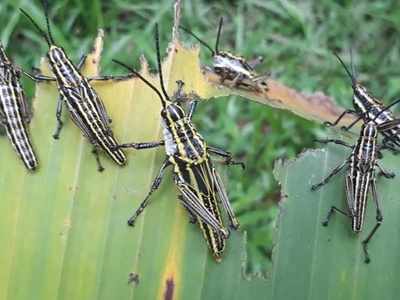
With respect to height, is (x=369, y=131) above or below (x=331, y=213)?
above

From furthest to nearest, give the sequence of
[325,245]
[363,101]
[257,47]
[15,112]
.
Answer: [257,47] < [363,101] < [15,112] < [325,245]

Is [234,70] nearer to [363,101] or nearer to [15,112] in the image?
[363,101]

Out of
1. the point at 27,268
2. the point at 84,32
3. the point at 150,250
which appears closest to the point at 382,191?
the point at 150,250

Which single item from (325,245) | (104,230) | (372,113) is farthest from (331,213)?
(104,230)

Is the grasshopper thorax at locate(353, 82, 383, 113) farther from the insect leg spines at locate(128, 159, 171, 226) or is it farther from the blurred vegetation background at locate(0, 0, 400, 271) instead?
the insect leg spines at locate(128, 159, 171, 226)

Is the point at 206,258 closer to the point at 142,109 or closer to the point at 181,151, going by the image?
the point at 181,151

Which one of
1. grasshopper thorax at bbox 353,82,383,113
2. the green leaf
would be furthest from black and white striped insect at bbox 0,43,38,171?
grasshopper thorax at bbox 353,82,383,113
